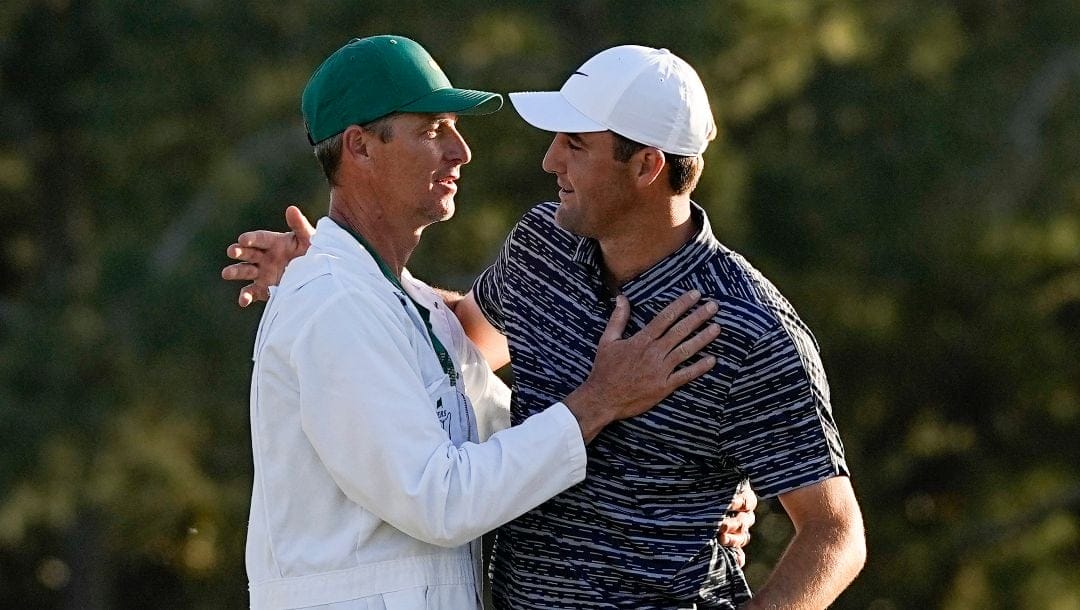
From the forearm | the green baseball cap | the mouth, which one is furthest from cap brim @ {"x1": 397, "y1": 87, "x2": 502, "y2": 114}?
the forearm

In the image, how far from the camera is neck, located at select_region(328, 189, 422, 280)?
9.71ft

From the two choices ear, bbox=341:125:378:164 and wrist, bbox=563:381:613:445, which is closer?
wrist, bbox=563:381:613:445

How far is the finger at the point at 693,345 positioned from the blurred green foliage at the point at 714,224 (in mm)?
5621

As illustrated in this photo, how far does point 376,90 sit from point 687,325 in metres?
0.68

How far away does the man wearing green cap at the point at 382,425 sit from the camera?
102 inches

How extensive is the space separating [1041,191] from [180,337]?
15.3 ft

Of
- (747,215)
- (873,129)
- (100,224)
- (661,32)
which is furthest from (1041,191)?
(100,224)

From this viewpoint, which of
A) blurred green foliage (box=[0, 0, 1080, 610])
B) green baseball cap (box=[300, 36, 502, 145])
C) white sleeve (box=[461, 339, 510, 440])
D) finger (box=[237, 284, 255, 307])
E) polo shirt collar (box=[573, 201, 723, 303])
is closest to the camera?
polo shirt collar (box=[573, 201, 723, 303])

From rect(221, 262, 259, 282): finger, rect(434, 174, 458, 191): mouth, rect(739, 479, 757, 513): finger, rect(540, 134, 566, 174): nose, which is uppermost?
rect(540, 134, 566, 174): nose

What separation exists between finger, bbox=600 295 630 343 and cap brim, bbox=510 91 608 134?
11.3 inches

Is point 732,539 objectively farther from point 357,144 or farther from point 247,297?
point 247,297

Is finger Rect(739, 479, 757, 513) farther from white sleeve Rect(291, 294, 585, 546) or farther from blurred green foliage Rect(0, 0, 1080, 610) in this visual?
blurred green foliage Rect(0, 0, 1080, 610)

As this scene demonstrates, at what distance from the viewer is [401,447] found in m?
2.59

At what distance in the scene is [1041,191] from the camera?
372 inches
